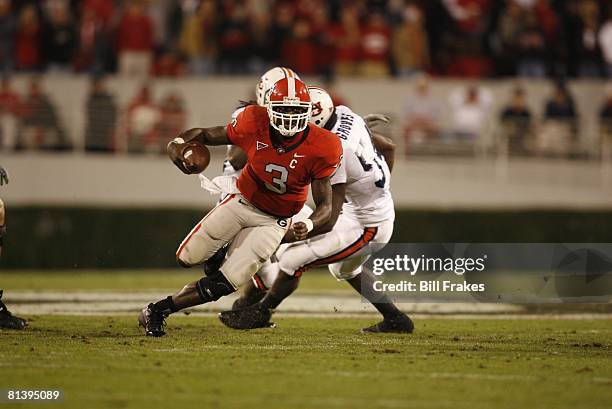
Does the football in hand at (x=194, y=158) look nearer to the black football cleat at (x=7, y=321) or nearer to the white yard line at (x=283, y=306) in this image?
the black football cleat at (x=7, y=321)

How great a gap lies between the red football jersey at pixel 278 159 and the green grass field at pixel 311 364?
3.41 ft

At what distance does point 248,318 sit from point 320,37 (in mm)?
8823

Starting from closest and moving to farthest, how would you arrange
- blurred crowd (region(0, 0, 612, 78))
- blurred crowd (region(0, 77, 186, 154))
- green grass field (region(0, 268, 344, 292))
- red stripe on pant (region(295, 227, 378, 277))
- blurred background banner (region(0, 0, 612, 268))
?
red stripe on pant (region(295, 227, 378, 277)), green grass field (region(0, 268, 344, 292)), blurred background banner (region(0, 0, 612, 268)), blurred crowd (region(0, 77, 186, 154)), blurred crowd (region(0, 0, 612, 78))

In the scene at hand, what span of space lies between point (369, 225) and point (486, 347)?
147cm

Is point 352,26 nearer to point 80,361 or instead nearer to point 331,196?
point 331,196

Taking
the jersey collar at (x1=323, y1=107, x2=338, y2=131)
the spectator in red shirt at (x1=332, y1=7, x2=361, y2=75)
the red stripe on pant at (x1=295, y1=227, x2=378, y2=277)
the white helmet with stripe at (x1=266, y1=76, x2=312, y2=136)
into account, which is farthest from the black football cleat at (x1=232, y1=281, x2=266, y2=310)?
the spectator in red shirt at (x1=332, y1=7, x2=361, y2=75)

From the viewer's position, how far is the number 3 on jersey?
7633mm

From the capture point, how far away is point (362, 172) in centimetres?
845

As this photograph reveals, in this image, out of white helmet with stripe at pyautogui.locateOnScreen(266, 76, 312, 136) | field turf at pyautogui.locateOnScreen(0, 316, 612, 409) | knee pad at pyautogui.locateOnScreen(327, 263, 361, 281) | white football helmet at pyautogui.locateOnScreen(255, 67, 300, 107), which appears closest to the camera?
field turf at pyautogui.locateOnScreen(0, 316, 612, 409)

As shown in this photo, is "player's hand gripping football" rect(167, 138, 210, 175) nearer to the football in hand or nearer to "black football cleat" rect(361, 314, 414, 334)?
the football in hand

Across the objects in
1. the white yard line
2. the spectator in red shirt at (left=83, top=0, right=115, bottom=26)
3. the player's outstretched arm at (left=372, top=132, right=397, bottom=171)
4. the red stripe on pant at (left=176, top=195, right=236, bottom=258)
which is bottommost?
the white yard line

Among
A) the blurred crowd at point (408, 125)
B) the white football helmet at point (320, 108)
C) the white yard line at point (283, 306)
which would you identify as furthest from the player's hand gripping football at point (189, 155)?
the blurred crowd at point (408, 125)

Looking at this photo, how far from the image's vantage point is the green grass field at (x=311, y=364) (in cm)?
576

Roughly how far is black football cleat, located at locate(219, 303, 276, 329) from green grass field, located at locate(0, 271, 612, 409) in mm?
105
